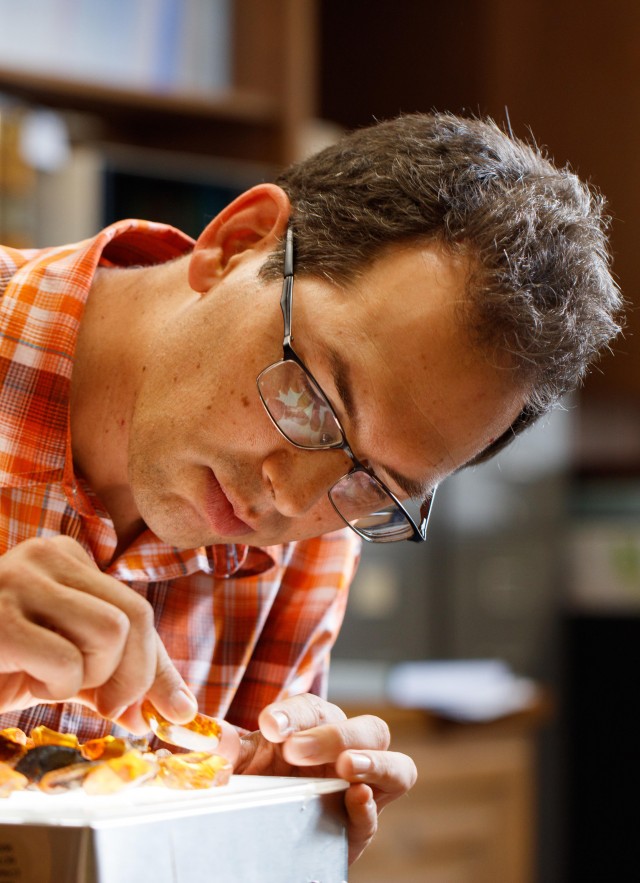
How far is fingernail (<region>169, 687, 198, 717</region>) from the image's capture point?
528 millimetres

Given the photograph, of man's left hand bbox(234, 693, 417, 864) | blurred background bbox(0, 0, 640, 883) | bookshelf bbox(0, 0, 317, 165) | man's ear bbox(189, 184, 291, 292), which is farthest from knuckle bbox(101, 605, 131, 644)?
bookshelf bbox(0, 0, 317, 165)

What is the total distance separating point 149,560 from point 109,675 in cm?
32

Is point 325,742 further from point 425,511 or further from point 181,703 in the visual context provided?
point 425,511

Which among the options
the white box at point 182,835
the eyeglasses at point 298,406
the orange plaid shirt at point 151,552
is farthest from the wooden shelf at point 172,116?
the white box at point 182,835

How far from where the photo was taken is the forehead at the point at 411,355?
27.3 inches

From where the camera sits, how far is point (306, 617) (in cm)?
95

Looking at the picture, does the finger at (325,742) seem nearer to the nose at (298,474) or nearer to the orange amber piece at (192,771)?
the orange amber piece at (192,771)

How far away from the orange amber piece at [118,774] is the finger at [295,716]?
106 mm

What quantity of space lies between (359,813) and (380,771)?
0.15ft

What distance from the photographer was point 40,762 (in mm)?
500

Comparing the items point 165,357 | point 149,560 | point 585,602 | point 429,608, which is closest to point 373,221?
point 165,357

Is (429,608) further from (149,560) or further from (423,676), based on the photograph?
(149,560)

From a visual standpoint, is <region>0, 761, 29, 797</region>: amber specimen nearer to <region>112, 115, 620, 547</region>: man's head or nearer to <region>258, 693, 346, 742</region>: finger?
<region>258, 693, 346, 742</region>: finger

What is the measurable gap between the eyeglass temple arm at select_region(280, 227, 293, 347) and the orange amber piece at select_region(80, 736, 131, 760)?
0.30m
